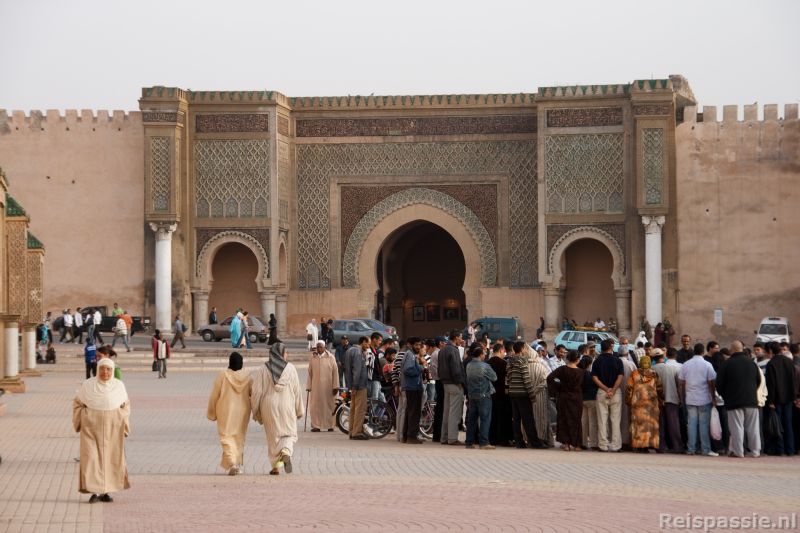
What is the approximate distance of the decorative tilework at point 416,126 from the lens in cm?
3231

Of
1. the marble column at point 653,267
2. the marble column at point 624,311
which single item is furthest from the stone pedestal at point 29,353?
the marble column at point 653,267

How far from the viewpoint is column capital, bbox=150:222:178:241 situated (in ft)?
103

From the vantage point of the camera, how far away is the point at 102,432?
31.5ft

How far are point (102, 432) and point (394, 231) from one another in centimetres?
2355

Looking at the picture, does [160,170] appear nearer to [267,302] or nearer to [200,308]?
[200,308]

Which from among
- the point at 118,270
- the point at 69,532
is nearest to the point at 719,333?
the point at 118,270

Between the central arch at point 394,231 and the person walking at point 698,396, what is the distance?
18.7 metres

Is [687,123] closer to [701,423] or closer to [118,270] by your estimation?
[118,270]

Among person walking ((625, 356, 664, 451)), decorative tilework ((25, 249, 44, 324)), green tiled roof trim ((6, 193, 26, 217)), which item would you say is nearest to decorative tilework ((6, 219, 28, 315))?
green tiled roof trim ((6, 193, 26, 217))

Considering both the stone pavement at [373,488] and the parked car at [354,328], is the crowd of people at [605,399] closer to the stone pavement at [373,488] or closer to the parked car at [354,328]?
the stone pavement at [373,488]

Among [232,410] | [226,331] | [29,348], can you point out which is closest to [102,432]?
[232,410]

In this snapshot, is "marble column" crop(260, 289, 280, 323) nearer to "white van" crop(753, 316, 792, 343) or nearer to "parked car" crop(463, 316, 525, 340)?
"parked car" crop(463, 316, 525, 340)

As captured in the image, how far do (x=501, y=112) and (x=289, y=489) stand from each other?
2304 centimetres

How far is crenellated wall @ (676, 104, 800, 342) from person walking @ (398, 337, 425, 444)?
17.3 metres
